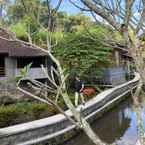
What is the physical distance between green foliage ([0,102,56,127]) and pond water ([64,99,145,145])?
1.84 meters

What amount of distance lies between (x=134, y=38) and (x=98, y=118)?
16.6 metres

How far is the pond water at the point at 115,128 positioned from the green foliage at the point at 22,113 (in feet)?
6.05

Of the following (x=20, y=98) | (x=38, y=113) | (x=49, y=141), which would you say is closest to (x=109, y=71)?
(x=20, y=98)

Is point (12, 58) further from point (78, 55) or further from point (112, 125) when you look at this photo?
point (112, 125)

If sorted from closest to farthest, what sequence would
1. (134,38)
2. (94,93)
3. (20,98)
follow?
(134,38) < (20,98) < (94,93)

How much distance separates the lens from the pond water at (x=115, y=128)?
1433 cm

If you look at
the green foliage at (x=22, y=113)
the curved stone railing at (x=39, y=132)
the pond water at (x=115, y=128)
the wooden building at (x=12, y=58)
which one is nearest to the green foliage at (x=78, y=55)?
the wooden building at (x=12, y=58)

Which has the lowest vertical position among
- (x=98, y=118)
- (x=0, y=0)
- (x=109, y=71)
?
(x=98, y=118)

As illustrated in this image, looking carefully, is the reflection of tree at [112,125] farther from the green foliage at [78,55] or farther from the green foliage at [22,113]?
the green foliage at [78,55]

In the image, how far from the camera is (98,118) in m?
18.5

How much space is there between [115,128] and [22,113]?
4638 millimetres

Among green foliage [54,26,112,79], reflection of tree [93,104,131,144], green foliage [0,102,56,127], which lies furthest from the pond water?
green foliage [54,26,112,79]

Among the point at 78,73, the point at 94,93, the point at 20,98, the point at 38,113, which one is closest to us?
the point at 38,113

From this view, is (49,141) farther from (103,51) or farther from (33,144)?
(103,51)
